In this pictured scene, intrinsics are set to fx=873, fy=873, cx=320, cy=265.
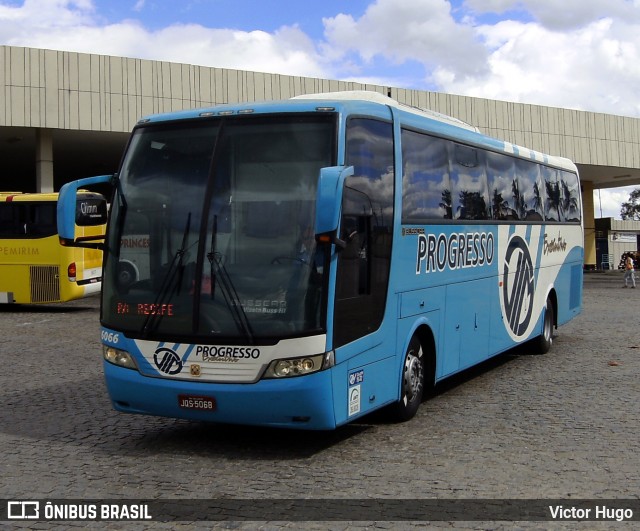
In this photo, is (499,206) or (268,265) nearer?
(268,265)

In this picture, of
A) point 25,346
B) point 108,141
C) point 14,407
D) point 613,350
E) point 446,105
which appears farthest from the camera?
point 446,105

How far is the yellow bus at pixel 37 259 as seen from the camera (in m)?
21.5

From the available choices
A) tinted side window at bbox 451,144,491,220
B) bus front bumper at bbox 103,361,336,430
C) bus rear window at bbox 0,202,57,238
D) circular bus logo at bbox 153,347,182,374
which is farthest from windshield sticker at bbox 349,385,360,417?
bus rear window at bbox 0,202,57,238

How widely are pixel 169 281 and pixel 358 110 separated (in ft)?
7.25

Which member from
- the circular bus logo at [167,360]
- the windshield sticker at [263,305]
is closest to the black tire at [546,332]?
the windshield sticker at [263,305]

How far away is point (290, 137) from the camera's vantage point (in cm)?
727

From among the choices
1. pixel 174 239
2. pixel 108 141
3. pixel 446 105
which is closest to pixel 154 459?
pixel 174 239

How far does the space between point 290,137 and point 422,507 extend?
3199 mm

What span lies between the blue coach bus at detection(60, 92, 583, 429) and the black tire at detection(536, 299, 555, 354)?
5.52 m

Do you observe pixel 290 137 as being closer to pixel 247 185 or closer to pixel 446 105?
pixel 247 185

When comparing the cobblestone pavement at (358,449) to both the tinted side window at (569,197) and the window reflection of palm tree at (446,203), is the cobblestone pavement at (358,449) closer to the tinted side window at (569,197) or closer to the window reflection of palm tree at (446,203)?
the window reflection of palm tree at (446,203)

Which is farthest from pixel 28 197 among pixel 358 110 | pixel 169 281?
pixel 358 110

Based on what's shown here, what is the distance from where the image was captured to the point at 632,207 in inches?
4690

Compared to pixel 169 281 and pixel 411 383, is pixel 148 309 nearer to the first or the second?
pixel 169 281
